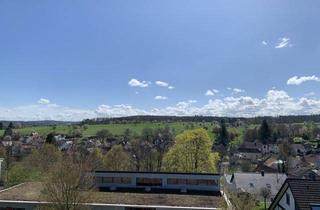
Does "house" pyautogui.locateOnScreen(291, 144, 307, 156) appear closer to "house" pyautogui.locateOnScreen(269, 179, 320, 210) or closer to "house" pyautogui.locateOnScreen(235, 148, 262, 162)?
"house" pyautogui.locateOnScreen(235, 148, 262, 162)

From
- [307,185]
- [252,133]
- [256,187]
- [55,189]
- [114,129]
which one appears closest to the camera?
[307,185]

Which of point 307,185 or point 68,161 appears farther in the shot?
point 68,161

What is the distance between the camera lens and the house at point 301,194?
2250 cm

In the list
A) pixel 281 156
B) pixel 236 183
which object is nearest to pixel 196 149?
pixel 236 183

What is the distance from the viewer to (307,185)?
936 inches

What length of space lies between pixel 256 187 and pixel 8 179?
37664 millimetres

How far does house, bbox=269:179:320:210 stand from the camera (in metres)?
22.5

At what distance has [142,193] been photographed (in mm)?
38031

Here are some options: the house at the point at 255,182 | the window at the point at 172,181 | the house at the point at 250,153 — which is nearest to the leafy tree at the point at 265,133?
the house at the point at 250,153

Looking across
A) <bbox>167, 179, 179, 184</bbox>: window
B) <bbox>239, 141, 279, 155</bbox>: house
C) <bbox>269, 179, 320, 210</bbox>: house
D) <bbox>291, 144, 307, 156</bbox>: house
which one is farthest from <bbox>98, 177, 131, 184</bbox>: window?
<bbox>239, 141, 279, 155</bbox>: house

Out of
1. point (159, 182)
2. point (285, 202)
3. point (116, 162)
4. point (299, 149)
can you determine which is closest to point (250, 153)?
point (299, 149)

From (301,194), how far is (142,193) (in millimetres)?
18477

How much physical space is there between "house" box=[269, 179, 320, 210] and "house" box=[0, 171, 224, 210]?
25.1ft

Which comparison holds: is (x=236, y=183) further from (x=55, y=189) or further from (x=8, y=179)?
(x=55, y=189)
